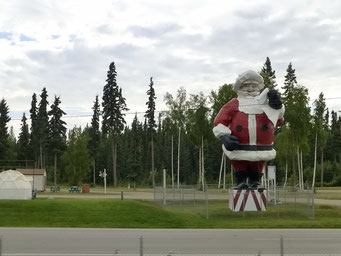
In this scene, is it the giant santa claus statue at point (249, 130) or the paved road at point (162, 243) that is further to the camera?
the giant santa claus statue at point (249, 130)

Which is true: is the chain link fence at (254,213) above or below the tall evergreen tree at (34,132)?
below

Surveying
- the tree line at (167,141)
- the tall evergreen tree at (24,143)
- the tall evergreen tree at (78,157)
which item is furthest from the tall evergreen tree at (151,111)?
the tall evergreen tree at (24,143)

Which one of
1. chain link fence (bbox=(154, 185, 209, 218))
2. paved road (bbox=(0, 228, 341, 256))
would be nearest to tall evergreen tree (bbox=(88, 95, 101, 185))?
chain link fence (bbox=(154, 185, 209, 218))

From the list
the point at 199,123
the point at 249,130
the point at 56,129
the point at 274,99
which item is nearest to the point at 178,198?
the point at 249,130

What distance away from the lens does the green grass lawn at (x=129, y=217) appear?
2170 centimetres

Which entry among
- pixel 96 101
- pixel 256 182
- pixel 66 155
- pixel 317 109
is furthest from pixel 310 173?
pixel 256 182

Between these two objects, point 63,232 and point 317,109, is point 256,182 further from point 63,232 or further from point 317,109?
point 317,109

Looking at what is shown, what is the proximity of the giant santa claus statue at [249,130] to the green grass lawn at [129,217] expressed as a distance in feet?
6.99

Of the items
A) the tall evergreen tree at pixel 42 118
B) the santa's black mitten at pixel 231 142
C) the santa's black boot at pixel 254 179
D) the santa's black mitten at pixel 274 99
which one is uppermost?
the tall evergreen tree at pixel 42 118

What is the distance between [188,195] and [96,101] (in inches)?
2590

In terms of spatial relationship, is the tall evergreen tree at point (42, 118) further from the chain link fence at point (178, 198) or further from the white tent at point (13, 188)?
the chain link fence at point (178, 198)

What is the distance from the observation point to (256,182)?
75.8 ft

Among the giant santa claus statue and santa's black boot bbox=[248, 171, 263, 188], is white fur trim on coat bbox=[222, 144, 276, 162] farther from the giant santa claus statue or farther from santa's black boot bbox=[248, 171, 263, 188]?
santa's black boot bbox=[248, 171, 263, 188]

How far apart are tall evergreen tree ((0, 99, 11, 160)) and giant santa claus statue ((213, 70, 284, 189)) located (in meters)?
57.5
